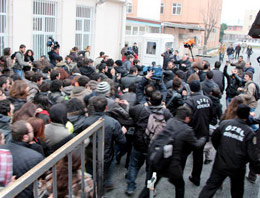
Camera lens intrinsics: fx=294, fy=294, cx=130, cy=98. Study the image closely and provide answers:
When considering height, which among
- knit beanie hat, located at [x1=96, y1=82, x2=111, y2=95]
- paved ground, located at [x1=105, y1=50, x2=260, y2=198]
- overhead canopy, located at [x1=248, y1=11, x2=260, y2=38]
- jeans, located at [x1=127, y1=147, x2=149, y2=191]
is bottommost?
paved ground, located at [x1=105, y1=50, x2=260, y2=198]

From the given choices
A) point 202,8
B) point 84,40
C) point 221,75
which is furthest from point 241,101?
point 202,8

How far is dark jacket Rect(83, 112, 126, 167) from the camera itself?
4.14 metres

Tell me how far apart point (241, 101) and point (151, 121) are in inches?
57.1

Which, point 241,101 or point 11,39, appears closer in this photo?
point 241,101

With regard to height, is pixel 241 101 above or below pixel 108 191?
above

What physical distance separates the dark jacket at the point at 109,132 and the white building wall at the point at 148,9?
27.9 metres

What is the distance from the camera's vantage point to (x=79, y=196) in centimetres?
269

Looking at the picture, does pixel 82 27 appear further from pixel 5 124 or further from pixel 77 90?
pixel 5 124

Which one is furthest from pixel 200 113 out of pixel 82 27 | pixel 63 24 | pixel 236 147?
pixel 82 27

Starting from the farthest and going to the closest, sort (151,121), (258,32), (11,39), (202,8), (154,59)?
(202,8), (154,59), (11,39), (258,32), (151,121)

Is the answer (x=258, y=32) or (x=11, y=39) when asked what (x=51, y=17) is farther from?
(x=258, y=32)

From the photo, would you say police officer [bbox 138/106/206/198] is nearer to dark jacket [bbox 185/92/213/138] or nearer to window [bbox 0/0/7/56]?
dark jacket [bbox 185/92/213/138]

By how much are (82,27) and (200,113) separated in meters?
10.7

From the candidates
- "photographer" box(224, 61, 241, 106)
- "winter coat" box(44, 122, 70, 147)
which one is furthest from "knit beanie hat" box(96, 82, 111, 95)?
"photographer" box(224, 61, 241, 106)
